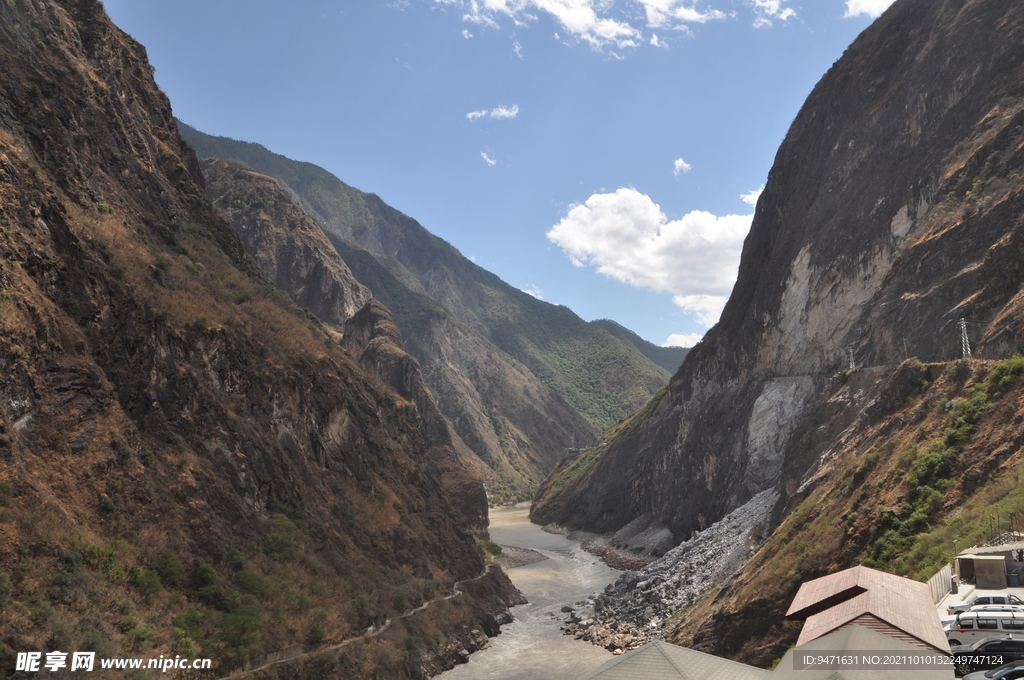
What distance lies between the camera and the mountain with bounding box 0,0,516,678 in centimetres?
2122

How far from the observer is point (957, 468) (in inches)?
886

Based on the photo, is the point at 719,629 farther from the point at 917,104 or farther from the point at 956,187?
the point at 917,104

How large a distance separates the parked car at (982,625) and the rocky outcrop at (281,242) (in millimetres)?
89810

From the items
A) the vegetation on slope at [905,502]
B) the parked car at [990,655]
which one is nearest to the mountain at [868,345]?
the vegetation on slope at [905,502]

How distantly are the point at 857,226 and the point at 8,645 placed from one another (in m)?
53.1

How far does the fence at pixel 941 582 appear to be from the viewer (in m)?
17.5

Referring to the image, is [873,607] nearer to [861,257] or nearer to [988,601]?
[988,601]

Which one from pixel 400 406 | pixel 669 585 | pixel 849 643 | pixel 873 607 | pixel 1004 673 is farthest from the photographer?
pixel 400 406

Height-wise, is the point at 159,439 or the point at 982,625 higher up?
the point at 159,439

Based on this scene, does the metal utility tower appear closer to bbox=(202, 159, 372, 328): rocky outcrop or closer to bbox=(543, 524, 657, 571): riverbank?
bbox=(543, 524, 657, 571): riverbank

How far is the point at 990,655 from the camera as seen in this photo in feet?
43.6

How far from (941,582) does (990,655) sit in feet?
16.8

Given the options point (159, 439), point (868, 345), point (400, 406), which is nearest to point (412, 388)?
point (400, 406)

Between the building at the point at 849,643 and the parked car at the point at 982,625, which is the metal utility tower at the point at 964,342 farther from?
the parked car at the point at 982,625
